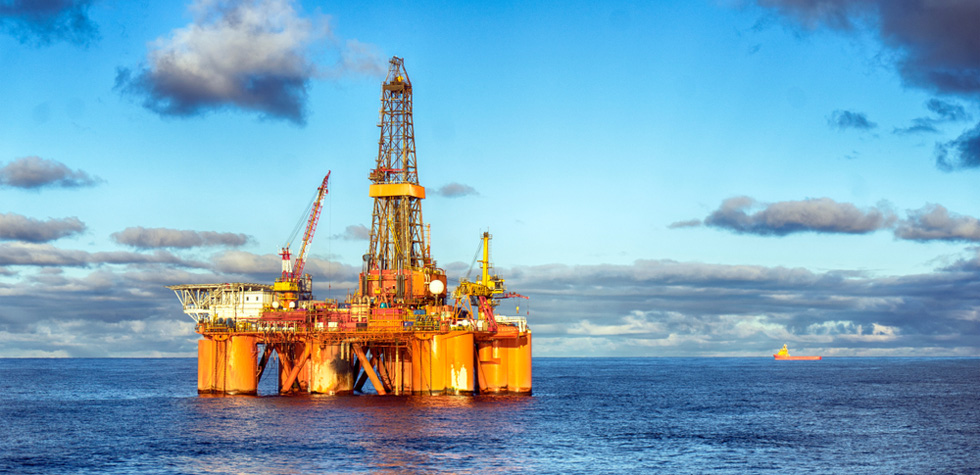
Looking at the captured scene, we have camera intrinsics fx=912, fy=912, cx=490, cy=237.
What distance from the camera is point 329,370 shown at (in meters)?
74.8

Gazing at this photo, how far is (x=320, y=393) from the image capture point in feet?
247

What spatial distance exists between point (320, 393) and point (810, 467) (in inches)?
1648

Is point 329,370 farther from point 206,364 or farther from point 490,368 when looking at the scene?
point 490,368

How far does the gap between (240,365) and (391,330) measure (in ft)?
44.7

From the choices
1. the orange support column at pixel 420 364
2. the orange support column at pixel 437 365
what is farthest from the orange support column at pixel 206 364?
the orange support column at pixel 437 365

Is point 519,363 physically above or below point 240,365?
below

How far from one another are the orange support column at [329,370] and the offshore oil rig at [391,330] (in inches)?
3.2

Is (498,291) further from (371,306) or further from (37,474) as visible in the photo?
(37,474)

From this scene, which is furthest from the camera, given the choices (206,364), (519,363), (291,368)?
(291,368)

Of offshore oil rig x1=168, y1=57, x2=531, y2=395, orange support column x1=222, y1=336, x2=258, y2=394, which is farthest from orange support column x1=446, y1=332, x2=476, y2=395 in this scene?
orange support column x1=222, y1=336, x2=258, y2=394

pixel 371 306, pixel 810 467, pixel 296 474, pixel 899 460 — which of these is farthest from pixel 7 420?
pixel 899 460

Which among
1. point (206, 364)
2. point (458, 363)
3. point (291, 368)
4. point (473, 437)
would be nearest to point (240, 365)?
point (206, 364)

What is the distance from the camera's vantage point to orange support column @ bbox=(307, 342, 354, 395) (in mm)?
74312

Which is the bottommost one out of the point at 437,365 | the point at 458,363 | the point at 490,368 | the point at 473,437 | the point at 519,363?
the point at 473,437
